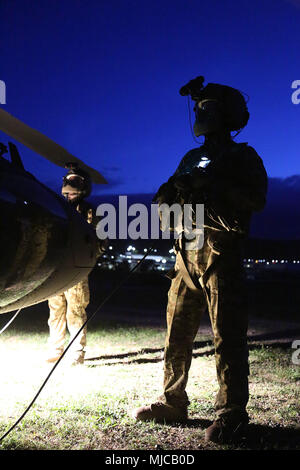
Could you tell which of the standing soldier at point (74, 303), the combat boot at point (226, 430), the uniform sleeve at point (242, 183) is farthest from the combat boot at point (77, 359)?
the uniform sleeve at point (242, 183)

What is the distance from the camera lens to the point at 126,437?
2.88 metres

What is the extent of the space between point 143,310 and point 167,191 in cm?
889

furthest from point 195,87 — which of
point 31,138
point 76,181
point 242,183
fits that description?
point 76,181

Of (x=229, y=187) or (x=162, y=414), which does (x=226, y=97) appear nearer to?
(x=229, y=187)

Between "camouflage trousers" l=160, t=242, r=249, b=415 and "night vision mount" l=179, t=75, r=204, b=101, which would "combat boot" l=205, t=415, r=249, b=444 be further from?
"night vision mount" l=179, t=75, r=204, b=101

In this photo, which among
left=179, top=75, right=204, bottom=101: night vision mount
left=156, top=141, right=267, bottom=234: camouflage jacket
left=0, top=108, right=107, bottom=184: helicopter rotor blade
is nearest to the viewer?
left=156, top=141, right=267, bottom=234: camouflage jacket

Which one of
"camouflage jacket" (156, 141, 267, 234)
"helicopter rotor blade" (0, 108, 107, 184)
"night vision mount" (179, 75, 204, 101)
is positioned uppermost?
"night vision mount" (179, 75, 204, 101)

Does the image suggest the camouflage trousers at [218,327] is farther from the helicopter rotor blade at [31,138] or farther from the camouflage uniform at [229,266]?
the helicopter rotor blade at [31,138]

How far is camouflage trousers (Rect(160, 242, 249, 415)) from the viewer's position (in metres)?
2.83

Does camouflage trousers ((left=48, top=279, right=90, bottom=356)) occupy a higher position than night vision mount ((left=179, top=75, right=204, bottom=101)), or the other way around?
night vision mount ((left=179, top=75, right=204, bottom=101))

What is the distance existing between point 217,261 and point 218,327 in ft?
1.53

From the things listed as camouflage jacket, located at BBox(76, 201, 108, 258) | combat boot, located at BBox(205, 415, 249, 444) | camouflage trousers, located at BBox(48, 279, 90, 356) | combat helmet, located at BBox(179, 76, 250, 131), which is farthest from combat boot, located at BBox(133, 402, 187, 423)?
camouflage jacket, located at BBox(76, 201, 108, 258)

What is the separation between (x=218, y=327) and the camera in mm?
2881

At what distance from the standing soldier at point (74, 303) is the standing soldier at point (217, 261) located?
1.93 metres
